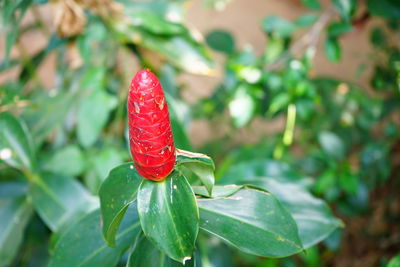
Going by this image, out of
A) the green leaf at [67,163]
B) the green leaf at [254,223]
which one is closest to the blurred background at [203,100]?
the green leaf at [67,163]

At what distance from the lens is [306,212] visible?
2.71 feet

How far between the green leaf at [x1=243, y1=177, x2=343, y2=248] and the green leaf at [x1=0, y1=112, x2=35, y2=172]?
518mm

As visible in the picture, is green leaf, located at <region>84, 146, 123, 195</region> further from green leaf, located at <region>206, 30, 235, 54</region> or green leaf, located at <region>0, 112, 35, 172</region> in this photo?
green leaf, located at <region>206, 30, 235, 54</region>

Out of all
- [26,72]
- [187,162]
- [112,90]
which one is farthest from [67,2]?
[187,162]

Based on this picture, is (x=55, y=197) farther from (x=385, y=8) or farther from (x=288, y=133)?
(x=385, y=8)

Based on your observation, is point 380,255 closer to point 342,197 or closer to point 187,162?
point 342,197

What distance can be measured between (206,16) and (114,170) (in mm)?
1698

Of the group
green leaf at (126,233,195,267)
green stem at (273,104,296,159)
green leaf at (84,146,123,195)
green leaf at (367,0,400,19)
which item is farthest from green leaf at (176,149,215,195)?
green leaf at (367,0,400,19)

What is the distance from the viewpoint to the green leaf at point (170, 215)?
0.55m

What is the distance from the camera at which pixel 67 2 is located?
1073mm

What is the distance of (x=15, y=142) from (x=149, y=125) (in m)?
0.57

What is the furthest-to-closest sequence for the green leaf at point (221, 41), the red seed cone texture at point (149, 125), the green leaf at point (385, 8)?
the green leaf at point (221, 41), the green leaf at point (385, 8), the red seed cone texture at point (149, 125)

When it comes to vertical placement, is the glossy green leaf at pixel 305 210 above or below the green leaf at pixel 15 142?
below

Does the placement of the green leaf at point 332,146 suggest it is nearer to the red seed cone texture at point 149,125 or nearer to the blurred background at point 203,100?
the blurred background at point 203,100
